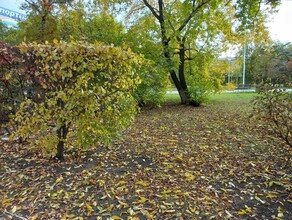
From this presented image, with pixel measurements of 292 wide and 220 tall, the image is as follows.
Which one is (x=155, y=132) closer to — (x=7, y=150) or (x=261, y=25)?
(x=7, y=150)

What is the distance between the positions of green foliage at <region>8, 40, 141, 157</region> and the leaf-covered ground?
1.39ft

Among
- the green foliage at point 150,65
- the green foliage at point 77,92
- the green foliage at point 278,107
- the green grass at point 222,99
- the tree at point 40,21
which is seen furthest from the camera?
the green grass at point 222,99

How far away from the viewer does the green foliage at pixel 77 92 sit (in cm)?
248

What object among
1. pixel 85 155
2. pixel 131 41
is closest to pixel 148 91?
pixel 131 41

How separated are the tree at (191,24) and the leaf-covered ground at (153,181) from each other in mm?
4628

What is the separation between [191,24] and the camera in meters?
7.82

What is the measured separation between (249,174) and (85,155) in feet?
7.16

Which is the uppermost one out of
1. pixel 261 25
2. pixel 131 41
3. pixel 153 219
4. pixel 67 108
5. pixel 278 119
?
pixel 261 25

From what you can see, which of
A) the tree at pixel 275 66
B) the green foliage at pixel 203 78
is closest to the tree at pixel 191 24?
the green foliage at pixel 203 78

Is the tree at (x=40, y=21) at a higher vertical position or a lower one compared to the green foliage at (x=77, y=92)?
higher

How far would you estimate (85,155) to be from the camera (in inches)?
126

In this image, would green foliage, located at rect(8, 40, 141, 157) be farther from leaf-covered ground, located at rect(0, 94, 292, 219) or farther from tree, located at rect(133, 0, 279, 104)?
tree, located at rect(133, 0, 279, 104)

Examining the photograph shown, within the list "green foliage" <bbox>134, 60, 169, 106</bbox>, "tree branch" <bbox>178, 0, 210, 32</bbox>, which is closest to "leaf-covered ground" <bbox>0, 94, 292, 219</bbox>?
"green foliage" <bbox>134, 60, 169, 106</bbox>

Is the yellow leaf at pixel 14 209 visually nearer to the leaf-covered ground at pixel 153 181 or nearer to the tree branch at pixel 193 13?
the leaf-covered ground at pixel 153 181
